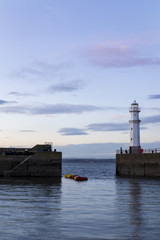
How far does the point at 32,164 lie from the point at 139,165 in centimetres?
2134

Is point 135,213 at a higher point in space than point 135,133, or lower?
lower

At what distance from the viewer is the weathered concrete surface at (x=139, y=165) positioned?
66.1 meters

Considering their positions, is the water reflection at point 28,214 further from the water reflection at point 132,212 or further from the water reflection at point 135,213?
the water reflection at point 135,213

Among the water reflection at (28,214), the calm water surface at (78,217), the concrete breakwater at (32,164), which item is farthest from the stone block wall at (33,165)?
the calm water surface at (78,217)

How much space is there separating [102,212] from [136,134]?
4978cm

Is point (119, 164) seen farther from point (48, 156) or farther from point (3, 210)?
point (3, 210)

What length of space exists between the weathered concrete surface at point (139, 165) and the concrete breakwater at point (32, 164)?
16175mm

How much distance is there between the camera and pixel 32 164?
63.0 m

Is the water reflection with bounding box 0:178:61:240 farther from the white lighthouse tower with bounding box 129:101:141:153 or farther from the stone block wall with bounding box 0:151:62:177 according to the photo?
the white lighthouse tower with bounding box 129:101:141:153

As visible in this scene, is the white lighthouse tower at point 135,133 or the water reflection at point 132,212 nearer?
the water reflection at point 132,212

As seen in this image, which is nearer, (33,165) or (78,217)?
(78,217)

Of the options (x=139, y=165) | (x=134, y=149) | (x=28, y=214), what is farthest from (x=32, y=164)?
(x=28, y=214)

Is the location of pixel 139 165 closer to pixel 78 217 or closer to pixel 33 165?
pixel 33 165

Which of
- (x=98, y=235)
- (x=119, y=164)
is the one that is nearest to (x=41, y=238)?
(x=98, y=235)
